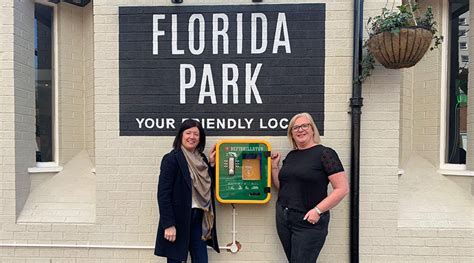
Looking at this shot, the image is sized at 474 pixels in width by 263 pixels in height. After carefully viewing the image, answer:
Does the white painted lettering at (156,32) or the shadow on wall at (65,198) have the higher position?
the white painted lettering at (156,32)

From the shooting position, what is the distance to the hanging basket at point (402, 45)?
2.75 metres

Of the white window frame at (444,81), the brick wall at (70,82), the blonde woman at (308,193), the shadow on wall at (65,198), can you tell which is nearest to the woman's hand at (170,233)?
the blonde woman at (308,193)

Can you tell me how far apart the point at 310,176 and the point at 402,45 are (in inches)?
50.8

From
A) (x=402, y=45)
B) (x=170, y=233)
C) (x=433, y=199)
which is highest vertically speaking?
(x=402, y=45)

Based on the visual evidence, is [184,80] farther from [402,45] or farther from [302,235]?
[402,45]

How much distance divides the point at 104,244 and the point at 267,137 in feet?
6.29

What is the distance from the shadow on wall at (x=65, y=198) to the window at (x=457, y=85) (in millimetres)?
3735

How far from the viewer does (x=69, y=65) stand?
155 inches

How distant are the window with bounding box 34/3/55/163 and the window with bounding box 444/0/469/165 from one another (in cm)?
425

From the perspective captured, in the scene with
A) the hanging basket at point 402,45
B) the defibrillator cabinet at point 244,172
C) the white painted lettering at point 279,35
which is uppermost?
the white painted lettering at point 279,35

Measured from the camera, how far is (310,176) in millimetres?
2600

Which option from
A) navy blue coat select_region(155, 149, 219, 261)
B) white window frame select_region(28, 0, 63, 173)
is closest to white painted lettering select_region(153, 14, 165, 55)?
navy blue coat select_region(155, 149, 219, 261)

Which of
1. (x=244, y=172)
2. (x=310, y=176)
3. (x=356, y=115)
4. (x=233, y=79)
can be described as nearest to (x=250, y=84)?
(x=233, y=79)

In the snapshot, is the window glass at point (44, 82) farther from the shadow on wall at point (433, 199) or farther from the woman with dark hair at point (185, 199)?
the shadow on wall at point (433, 199)
